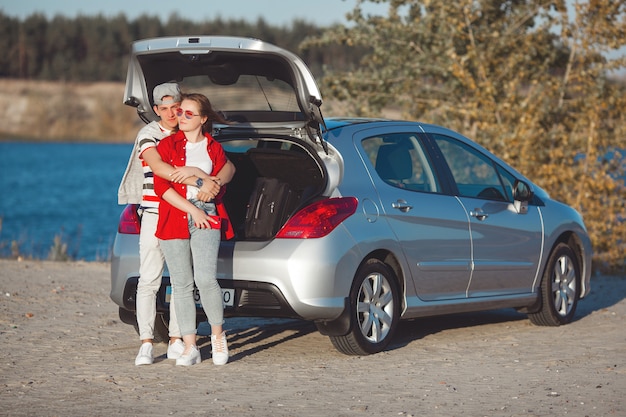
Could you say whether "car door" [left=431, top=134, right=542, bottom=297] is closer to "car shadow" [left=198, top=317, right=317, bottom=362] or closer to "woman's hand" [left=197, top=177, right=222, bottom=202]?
"car shadow" [left=198, top=317, right=317, bottom=362]

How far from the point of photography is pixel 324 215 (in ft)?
25.5

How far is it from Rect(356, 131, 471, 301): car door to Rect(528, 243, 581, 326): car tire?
1.28m

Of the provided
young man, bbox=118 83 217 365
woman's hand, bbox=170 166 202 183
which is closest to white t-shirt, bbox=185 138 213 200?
woman's hand, bbox=170 166 202 183

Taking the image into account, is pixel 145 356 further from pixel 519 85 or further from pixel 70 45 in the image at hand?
pixel 70 45

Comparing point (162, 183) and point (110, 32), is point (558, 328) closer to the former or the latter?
point (162, 183)

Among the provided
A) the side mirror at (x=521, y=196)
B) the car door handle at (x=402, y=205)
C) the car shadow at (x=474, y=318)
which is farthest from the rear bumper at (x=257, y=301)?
the side mirror at (x=521, y=196)

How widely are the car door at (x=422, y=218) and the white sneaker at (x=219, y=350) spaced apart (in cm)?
150

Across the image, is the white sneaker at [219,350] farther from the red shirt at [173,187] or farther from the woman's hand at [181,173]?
the woman's hand at [181,173]

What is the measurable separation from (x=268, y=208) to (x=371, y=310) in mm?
1069

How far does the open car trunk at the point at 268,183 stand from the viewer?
7914 mm

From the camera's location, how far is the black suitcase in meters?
7.90

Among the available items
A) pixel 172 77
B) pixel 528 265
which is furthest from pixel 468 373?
pixel 172 77

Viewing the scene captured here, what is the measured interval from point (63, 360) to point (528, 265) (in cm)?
402

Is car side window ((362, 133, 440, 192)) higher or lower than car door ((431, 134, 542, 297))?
higher
